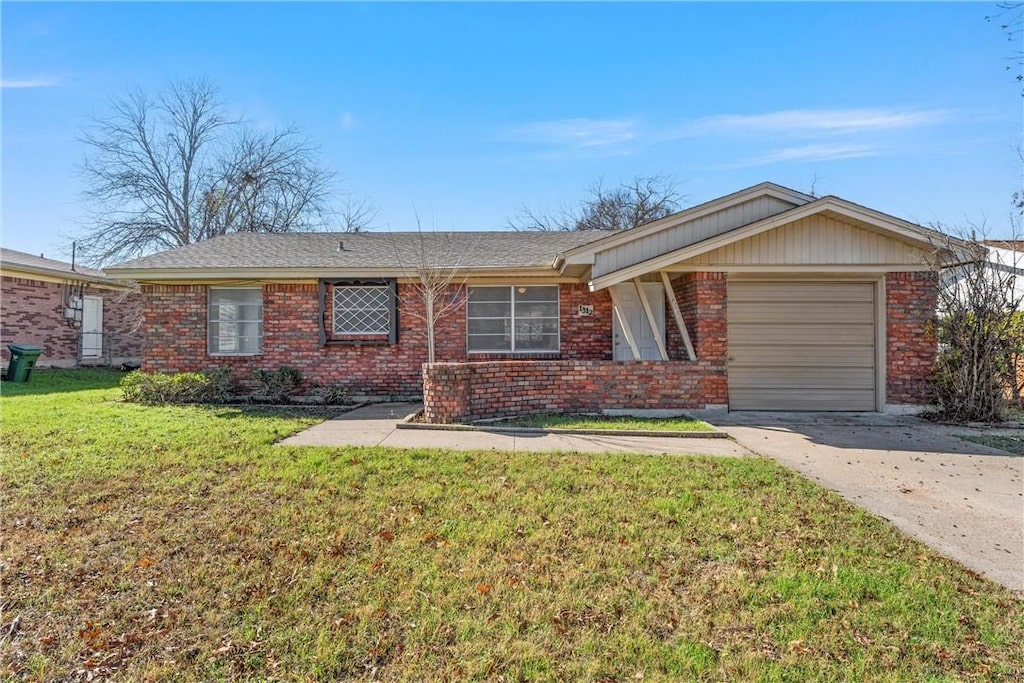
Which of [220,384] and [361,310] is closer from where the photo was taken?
[220,384]

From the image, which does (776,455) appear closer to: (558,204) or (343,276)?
(343,276)

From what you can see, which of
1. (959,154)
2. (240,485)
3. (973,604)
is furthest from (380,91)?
(973,604)

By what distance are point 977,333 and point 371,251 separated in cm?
1187

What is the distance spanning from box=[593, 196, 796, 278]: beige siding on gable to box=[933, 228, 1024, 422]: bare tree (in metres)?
2.85

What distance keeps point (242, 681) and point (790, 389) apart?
9536 millimetres

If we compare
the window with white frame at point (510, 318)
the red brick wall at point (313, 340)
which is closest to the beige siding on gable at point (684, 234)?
the red brick wall at point (313, 340)

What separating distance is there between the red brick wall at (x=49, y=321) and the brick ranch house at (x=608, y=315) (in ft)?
21.3

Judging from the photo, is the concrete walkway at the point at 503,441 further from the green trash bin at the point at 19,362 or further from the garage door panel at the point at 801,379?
the green trash bin at the point at 19,362

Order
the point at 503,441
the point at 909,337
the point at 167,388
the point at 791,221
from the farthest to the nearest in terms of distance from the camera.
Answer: the point at 167,388
the point at 909,337
the point at 791,221
the point at 503,441

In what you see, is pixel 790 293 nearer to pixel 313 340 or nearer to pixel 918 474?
pixel 918 474

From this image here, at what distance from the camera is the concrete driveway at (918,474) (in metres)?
3.66

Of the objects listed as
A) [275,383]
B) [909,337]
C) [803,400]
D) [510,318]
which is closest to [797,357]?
[803,400]

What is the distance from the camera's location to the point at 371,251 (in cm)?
1197

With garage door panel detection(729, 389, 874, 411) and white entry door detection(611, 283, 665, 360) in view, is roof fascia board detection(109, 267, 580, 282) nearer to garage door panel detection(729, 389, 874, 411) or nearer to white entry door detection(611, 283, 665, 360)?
white entry door detection(611, 283, 665, 360)
